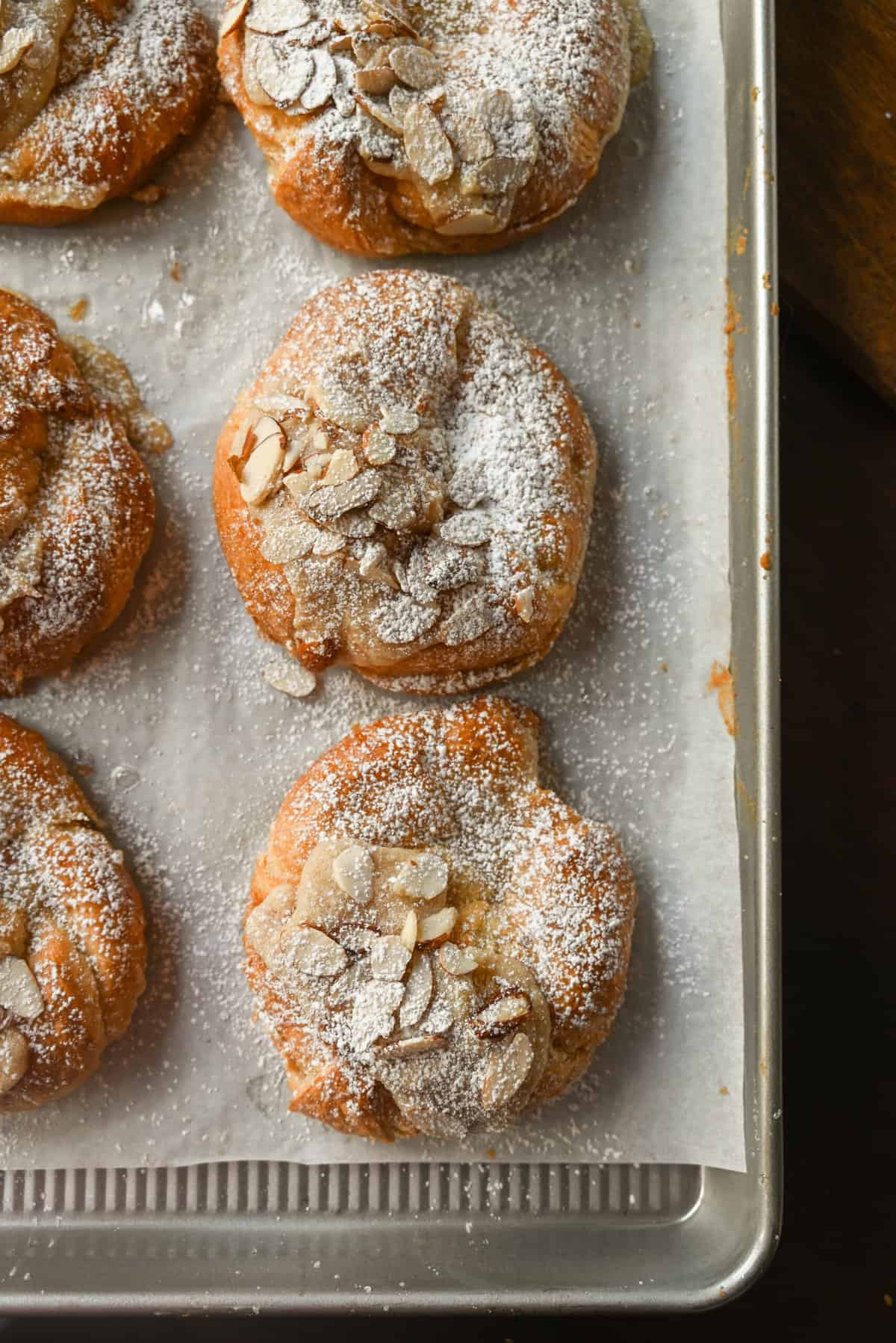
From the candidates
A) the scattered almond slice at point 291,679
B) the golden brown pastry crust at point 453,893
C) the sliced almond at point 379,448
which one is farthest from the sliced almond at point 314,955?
the sliced almond at point 379,448

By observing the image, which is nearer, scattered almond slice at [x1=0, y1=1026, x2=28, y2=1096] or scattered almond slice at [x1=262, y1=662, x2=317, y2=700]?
scattered almond slice at [x1=0, y1=1026, x2=28, y2=1096]

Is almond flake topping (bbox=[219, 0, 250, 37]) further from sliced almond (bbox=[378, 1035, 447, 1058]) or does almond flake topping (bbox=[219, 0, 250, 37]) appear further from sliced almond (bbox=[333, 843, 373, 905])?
sliced almond (bbox=[378, 1035, 447, 1058])

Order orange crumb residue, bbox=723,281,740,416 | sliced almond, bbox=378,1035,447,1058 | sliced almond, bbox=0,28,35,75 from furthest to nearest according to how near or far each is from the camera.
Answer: orange crumb residue, bbox=723,281,740,416
sliced almond, bbox=0,28,35,75
sliced almond, bbox=378,1035,447,1058

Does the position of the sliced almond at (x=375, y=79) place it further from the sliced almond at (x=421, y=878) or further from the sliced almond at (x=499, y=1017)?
the sliced almond at (x=499, y=1017)

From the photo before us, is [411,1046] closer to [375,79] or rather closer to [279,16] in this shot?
[375,79]

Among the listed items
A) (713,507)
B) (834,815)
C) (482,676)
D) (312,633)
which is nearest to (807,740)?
(834,815)

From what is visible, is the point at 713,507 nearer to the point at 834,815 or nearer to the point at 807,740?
the point at 807,740

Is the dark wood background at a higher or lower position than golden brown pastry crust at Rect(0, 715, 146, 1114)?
lower

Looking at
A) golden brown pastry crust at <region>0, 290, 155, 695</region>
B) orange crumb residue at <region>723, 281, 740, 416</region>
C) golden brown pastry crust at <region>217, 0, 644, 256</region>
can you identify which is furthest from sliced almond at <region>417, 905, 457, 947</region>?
golden brown pastry crust at <region>217, 0, 644, 256</region>
